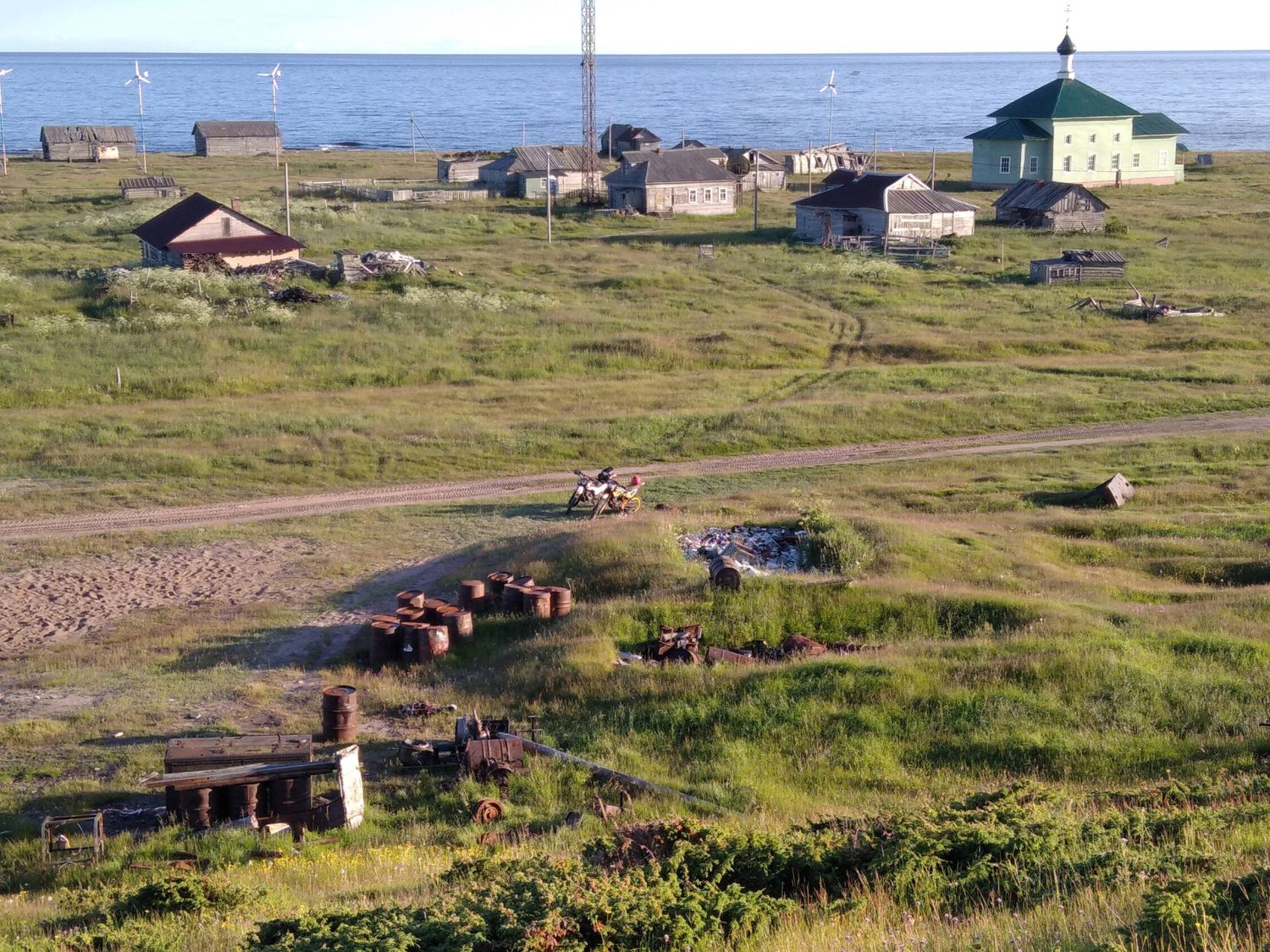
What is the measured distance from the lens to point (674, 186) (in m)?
69.9

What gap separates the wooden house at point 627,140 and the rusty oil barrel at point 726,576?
8518 cm

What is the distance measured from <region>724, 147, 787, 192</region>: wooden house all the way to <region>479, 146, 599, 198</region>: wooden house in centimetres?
927

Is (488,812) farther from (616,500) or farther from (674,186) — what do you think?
(674,186)

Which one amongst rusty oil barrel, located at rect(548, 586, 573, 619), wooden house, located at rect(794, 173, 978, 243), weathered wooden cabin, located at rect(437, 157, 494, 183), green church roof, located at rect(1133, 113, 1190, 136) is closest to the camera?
rusty oil barrel, located at rect(548, 586, 573, 619)

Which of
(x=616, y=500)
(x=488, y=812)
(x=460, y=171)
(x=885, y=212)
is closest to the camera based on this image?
(x=488, y=812)

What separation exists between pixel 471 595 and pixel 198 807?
7.08 m

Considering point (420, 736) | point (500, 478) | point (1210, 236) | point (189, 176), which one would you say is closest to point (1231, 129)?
point (1210, 236)

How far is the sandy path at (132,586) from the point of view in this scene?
2019 cm

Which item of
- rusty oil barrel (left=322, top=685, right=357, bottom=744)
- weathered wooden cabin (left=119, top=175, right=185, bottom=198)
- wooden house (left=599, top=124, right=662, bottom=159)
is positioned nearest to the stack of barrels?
rusty oil barrel (left=322, top=685, right=357, bottom=744)

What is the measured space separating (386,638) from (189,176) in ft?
253

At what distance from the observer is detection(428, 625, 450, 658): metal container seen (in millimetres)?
17906

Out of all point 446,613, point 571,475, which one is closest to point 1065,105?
point 571,475

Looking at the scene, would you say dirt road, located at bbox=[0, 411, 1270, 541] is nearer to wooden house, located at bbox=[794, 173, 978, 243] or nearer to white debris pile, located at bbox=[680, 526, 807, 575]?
white debris pile, located at bbox=[680, 526, 807, 575]

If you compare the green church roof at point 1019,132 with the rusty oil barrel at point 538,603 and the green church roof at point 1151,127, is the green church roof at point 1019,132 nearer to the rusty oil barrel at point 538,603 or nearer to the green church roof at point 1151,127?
the green church roof at point 1151,127
